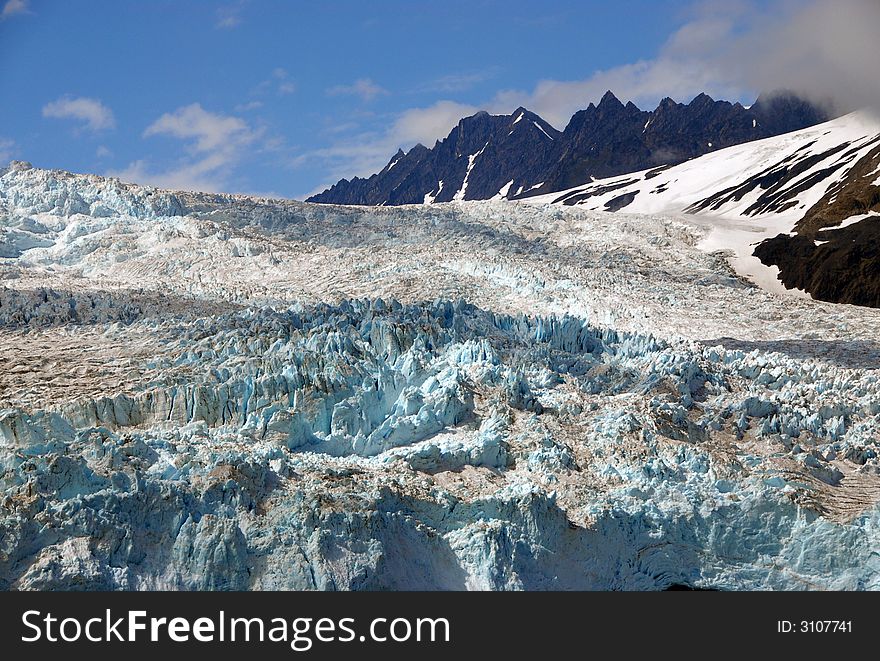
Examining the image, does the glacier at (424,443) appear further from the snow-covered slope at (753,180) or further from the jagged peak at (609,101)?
the jagged peak at (609,101)

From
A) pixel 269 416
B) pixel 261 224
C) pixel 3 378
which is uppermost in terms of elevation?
pixel 261 224

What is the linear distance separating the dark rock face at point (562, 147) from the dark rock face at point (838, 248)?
60665mm

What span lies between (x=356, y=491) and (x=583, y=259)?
79.4 feet

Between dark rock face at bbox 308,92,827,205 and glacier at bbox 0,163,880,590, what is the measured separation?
87.6 m

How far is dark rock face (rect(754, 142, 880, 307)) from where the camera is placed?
115 feet

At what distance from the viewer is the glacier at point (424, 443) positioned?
13.8 meters

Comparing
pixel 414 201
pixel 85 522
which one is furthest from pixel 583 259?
pixel 414 201

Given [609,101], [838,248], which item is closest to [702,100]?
[609,101]

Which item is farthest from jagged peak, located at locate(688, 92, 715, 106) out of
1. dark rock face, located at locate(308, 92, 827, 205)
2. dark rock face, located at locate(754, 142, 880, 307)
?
dark rock face, located at locate(754, 142, 880, 307)

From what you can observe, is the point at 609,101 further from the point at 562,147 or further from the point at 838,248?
the point at 838,248

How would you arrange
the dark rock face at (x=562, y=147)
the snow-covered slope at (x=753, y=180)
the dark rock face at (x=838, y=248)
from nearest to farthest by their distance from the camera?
the dark rock face at (x=838, y=248), the snow-covered slope at (x=753, y=180), the dark rock face at (x=562, y=147)

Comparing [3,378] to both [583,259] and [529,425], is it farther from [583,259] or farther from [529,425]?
[583,259]

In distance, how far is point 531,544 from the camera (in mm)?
15141

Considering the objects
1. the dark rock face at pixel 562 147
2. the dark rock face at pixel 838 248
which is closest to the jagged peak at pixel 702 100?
the dark rock face at pixel 562 147
